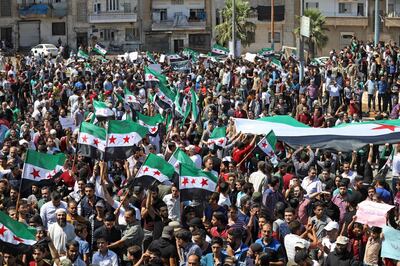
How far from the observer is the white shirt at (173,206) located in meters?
13.6

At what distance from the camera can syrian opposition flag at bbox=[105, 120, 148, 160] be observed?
16.1 meters

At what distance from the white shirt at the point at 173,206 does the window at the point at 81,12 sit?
52274 mm

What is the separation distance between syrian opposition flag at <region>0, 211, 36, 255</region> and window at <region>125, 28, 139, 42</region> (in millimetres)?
53727

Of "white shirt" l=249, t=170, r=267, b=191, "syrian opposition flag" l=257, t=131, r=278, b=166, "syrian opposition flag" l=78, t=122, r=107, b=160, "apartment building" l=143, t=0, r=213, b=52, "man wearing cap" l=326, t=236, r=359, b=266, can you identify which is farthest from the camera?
"apartment building" l=143, t=0, r=213, b=52

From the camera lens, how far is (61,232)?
40.1 feet

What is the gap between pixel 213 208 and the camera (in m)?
13.3

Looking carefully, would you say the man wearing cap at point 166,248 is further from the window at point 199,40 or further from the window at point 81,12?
the window at point 81,12

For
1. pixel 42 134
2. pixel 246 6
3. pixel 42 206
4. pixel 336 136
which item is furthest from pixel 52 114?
pixel 246 6

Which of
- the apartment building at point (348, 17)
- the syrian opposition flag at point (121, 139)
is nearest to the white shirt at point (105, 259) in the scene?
the syrian opposition flag at point (121, 139)

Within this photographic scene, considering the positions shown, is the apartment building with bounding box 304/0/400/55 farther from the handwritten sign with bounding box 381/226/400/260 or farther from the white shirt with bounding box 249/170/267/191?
the handwritten sign with bounding box 381/226/400/260

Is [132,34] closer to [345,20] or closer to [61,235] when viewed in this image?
[345,20]

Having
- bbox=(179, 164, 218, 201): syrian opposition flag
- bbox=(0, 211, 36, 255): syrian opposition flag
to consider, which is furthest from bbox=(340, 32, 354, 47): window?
bbox=(0, 211, 36, 255): syrian opposition flag

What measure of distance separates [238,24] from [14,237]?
5089 centimetres

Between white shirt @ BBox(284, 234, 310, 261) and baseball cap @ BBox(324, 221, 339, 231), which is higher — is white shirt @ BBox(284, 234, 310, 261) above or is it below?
below
